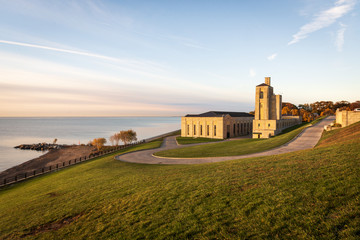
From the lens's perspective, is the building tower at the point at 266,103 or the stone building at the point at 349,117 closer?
the stone building at the point at 349,117

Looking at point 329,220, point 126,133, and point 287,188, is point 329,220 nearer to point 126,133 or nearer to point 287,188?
point 287,188

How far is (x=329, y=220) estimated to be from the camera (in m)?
5.92

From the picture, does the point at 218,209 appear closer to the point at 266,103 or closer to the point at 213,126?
the point at 213,126

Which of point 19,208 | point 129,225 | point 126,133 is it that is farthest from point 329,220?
point 126,133

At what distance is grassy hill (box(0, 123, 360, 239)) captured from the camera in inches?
244

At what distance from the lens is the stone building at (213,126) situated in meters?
61.1

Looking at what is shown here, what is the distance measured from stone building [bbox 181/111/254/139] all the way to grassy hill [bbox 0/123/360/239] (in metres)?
48.7

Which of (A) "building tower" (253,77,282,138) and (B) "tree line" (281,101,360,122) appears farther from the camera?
(B) "tree line" (281,101,360,122)

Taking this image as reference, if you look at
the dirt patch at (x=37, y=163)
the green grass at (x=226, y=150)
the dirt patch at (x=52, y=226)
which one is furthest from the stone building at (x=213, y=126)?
the dirt patch at (x=52, y=226)

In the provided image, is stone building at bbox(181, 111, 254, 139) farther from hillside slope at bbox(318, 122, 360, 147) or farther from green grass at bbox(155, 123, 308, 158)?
hillside slope at bbox(318, 122, 360, 147)

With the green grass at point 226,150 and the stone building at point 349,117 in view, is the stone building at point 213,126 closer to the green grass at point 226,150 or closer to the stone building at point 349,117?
the green grass at point 226,150

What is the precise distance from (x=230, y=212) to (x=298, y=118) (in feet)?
288

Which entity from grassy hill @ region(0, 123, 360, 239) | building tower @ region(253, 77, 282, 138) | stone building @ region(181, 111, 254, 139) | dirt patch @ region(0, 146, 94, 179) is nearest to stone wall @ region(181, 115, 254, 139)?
stone building @ region(181, 111, 254, 139)

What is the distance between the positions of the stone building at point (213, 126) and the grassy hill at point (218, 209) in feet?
160
